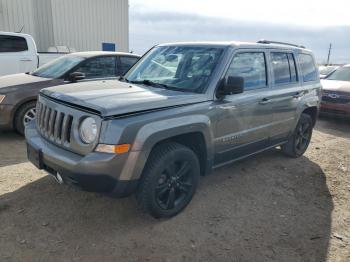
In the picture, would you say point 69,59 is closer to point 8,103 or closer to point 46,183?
point 8,103

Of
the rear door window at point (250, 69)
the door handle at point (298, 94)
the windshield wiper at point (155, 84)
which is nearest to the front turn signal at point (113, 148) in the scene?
the windshield wiper at point (155, 84)

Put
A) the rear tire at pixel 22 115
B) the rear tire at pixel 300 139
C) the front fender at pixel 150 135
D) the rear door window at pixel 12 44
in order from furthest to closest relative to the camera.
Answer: the rear door window at pixel 12 44, the rear tire at pixel 22 115, the rear tire at pixel 300 139, the front fender at pixel 150 135

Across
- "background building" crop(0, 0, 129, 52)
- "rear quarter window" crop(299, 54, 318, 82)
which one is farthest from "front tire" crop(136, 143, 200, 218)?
"background building" crop(0, 0, 129, 52)

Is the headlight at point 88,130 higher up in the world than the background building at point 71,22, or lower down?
lower down

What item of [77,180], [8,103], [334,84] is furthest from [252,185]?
Result: [334,84]

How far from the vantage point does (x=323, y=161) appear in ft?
18.6

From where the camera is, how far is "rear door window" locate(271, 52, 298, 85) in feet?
15.2

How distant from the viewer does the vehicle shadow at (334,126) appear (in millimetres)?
7785

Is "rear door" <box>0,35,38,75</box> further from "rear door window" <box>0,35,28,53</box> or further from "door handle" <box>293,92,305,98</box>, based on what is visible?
"door handle" <box>293,92,305,98</box>

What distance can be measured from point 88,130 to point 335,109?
24.9 feet

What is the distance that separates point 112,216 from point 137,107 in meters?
1.25

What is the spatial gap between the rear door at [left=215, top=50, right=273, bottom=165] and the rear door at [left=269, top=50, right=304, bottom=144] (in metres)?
0.17

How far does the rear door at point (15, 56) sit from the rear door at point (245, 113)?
6305mm

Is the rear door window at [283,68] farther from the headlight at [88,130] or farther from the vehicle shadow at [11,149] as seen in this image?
the vehicle shadow at [11,149]
